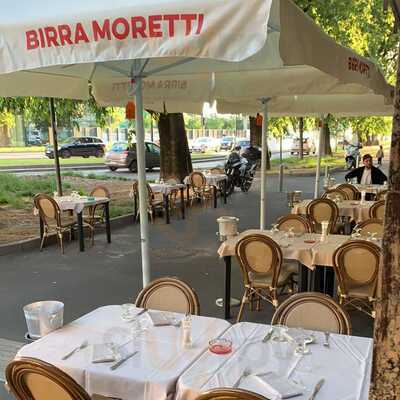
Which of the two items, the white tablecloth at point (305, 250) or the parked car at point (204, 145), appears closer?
the white tablecloth at point (305, 250)

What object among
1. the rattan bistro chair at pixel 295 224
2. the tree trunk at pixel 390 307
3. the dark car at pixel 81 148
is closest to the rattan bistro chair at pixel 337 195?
the rattan bistro chair at pixel 295 224

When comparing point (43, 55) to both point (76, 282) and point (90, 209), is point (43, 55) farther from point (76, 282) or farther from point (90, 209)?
point (90, 209)

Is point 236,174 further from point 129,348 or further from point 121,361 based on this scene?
point 121,361

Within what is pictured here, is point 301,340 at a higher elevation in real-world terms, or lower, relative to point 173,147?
lower

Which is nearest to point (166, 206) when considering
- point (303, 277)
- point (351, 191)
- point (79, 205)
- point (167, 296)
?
point (79, 205)

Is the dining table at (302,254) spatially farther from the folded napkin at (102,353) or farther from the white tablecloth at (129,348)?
the folded napkin at (102,353)

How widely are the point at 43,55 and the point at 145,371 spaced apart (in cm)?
206

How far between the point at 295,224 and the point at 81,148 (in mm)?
32453

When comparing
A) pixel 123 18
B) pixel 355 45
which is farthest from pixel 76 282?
pixel 355 45

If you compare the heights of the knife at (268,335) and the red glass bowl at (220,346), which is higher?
the red glass bowl at (220,346)

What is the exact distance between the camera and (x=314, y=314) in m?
3.54

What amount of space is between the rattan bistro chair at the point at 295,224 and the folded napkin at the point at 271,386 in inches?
157

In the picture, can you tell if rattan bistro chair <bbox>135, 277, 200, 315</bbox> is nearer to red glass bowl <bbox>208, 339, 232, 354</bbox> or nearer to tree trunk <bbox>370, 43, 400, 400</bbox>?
red glass bowl <bbox>208, 339, 232, 354</bbox>

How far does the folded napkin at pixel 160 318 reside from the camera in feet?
11.2
